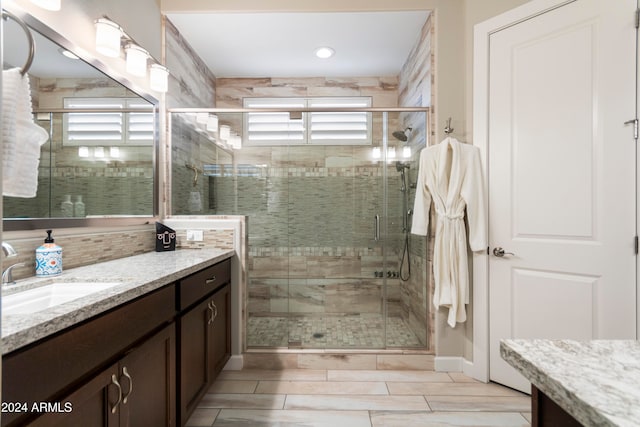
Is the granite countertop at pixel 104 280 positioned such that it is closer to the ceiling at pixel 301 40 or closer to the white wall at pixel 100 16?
the white wall at pixel 100 16

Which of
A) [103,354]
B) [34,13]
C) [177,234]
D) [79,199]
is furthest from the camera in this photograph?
[177,234]

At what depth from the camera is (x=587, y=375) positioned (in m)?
→ 0.60

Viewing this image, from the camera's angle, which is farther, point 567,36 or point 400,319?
point 400,319

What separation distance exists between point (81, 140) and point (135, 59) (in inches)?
25.6

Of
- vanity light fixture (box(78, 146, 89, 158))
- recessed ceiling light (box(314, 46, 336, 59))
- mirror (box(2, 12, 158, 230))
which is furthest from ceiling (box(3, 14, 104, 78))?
recessed ceiling light (box(314, 46, 336, 59))

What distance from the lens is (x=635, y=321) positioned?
1701 mm

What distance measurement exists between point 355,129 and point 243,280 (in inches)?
63.9

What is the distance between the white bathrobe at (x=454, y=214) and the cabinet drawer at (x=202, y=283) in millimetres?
1512

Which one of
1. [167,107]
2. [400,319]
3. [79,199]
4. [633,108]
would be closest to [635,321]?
[633,108]

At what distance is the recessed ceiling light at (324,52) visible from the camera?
2955 millimetres

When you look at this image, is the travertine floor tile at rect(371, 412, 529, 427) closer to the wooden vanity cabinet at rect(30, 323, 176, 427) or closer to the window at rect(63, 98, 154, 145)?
the wooden vanity cabinet at rect(30, 323, 176, 427)

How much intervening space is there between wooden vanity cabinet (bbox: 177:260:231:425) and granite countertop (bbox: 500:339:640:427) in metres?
1.44

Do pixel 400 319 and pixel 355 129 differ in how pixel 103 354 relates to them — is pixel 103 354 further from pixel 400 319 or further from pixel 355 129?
pixel 355 129

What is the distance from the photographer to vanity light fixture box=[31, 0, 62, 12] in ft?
4.72
